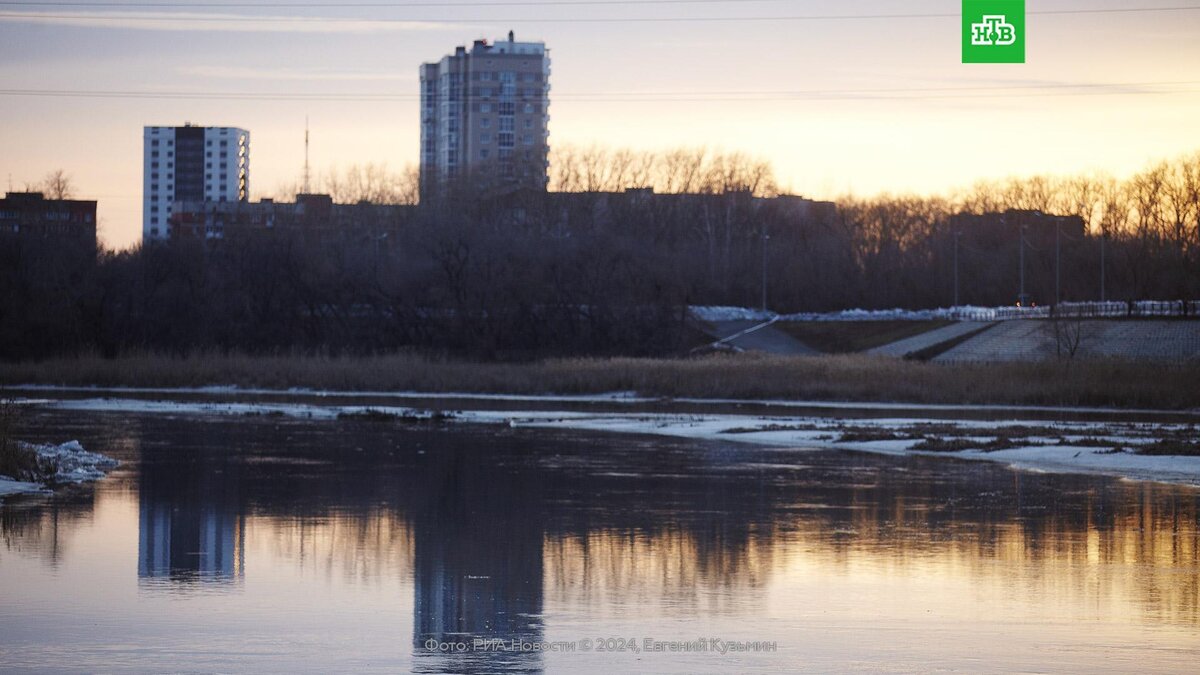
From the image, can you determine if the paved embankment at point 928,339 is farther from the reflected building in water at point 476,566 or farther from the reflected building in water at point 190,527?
the reflected building in water at point 190,527

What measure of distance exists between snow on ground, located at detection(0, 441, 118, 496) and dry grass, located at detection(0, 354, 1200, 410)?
3028cm

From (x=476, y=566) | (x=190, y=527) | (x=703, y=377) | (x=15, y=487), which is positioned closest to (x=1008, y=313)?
(x=703, y=377)

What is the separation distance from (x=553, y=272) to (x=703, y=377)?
33.1 meters

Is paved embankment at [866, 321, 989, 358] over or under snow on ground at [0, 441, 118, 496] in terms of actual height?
over

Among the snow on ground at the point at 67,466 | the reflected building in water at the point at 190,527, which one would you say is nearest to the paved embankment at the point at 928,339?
the snow on ground at the point at 67,466

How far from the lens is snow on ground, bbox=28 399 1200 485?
25.9 m

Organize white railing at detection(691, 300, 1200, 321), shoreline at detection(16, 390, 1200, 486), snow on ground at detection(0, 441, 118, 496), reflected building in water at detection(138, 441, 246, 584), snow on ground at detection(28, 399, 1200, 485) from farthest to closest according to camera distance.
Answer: white railing at detection(691, 300, 1200, 321) → shoreline at detection(16, 390, 1200, 486) → snow on ground at detection(28, 399, 1200, 485) → snow on ground at detection(0, 441, 118, 496) → reflected building in water at detection(138, 441, 246, 584)

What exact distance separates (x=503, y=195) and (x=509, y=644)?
4480 inches

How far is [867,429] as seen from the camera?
33688 mm

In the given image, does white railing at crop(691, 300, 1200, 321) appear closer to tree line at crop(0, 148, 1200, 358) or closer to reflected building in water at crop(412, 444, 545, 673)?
tree line at crop(0, 148, 1200, 358)

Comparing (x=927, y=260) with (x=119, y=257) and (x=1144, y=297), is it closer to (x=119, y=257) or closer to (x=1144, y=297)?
(x=1144, y=297)

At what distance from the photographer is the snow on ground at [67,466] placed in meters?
20.5

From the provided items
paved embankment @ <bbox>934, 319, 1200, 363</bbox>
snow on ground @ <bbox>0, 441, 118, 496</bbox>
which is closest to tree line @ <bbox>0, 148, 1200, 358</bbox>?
paved embankment @ <bbox>934, 319, 1200, 363</bbox>

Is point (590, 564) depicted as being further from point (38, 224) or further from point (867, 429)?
point (38, 224)
